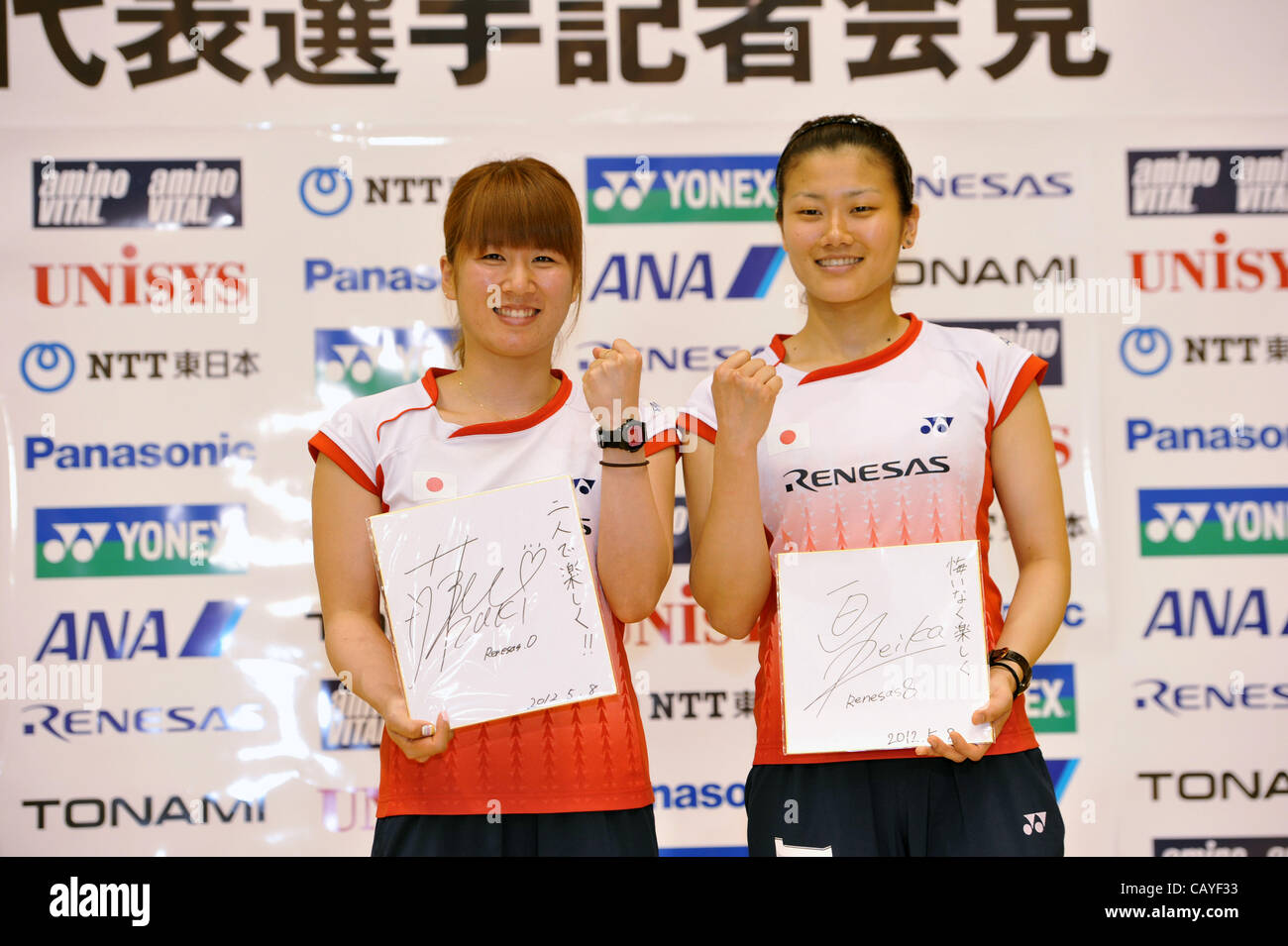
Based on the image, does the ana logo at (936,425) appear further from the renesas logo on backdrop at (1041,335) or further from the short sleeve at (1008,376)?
the renesas logo on backdrop at (1041,335)

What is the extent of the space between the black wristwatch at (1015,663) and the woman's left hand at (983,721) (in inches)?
0.5

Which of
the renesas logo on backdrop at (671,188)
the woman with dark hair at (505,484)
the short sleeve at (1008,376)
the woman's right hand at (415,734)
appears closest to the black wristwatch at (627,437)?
the woman with dark hair at (505,484)

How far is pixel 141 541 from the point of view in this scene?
3.01 meters

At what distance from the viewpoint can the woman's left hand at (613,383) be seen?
1.71 m

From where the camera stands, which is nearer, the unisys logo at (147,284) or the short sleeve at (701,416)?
the short sleeve at (701,416)

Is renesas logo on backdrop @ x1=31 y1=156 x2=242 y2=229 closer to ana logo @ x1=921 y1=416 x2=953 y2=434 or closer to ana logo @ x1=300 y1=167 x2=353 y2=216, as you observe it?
ana logo @ x1=300 y1=167 x2=353 y2=216

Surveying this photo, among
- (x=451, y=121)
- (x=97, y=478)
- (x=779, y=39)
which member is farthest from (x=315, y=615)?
(x=779, y=39)

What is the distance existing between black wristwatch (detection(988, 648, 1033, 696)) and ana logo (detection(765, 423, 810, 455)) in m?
0.42

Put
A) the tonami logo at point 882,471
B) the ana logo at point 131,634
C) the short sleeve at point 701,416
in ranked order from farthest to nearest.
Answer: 1. the ana logo at point 131,634
2. the short sleeve at point 701,416
3. the tonami logo at point 882,471

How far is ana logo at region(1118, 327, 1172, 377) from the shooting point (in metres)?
3.07

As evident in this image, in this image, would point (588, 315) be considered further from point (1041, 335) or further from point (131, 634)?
point (131, 634)

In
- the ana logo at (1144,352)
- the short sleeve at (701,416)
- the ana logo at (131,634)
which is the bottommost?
the ana logo at (131,634)

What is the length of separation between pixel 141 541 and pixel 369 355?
32.0 inches
